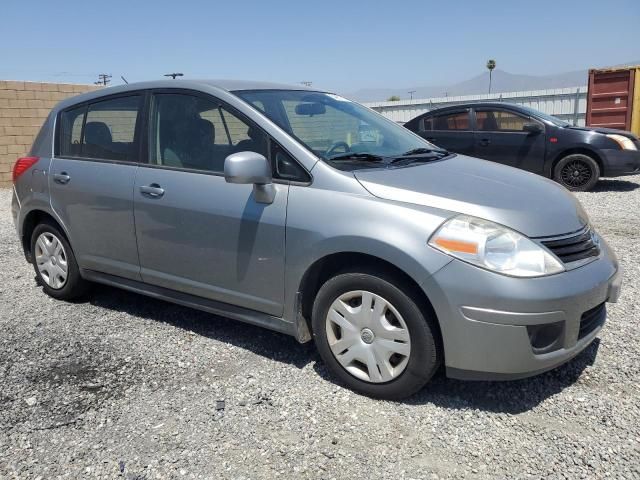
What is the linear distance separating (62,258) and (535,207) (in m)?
3.60

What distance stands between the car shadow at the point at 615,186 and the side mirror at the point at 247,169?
8.04 metres

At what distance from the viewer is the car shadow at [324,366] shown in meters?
3.02

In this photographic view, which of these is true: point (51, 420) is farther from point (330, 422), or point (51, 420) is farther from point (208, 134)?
point (208, 134)

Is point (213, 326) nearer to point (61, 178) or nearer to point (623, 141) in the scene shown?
point (61, 178)

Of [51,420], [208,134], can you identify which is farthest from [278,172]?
[51,420]

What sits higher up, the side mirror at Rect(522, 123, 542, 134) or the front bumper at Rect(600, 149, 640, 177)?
the side mirror at Rect(522, 123, 542, 134)

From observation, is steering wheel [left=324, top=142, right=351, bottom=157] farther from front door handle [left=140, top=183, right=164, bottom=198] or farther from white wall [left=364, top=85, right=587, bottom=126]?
white wall [left=364, top=85, right=587, bottom=126]

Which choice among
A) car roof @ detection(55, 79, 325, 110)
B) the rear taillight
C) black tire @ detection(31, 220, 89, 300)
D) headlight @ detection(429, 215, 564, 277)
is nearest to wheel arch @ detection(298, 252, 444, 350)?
headlight @ detection(429, 215, 564, 277)

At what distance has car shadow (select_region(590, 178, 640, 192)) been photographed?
9562mm

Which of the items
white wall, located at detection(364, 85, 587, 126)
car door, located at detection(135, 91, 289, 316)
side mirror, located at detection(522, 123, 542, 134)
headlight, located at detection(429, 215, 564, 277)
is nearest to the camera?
headlight, located at detection(429, 215, 564, 277)

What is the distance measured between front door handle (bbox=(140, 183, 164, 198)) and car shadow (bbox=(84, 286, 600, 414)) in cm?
104

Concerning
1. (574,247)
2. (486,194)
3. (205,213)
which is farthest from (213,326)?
(574,247)

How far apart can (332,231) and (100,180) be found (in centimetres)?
198

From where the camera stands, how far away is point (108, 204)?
396cm
